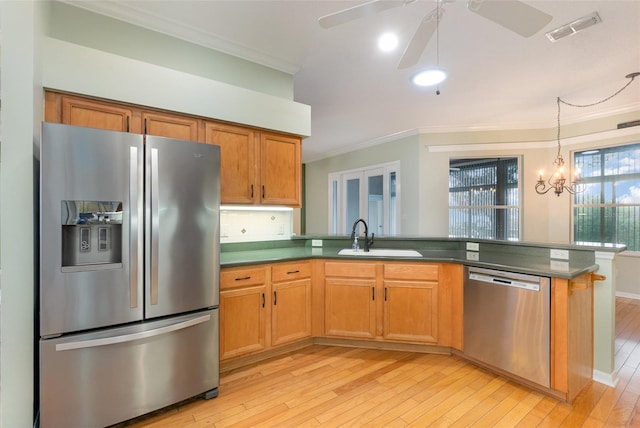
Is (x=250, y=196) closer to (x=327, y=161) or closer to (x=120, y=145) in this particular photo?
(x=120, y=145)

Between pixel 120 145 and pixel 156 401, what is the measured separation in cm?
156

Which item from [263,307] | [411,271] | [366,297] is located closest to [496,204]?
[411,271]

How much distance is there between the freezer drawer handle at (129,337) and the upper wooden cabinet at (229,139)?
1.07 m

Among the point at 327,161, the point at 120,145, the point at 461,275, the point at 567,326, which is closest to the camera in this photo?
the point at 120,145

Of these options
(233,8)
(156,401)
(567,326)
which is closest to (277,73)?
(233,8)

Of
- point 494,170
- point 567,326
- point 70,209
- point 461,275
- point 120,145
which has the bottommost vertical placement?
point 567,326

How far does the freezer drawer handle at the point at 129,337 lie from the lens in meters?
1.53

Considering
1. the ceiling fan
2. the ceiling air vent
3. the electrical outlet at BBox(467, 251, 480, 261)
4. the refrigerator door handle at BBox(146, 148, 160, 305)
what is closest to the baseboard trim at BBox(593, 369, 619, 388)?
the electrical outlet at BBox(467, 251, 480, 261)

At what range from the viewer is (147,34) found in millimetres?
2312

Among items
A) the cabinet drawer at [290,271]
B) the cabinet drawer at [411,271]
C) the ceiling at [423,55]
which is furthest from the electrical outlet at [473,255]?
the ceiling at [423,55]

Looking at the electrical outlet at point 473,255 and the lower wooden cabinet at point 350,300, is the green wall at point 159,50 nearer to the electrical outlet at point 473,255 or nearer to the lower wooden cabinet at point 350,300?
the lower wooden cabinet at point 350,300

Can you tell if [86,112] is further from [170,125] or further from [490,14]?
[490,14]

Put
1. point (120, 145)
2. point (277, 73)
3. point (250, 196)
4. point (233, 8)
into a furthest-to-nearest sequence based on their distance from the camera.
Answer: point (277, 73)
point (250, 196)
point (233, 8)
point (120, 145)

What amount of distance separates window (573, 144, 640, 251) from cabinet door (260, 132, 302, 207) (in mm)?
4739
